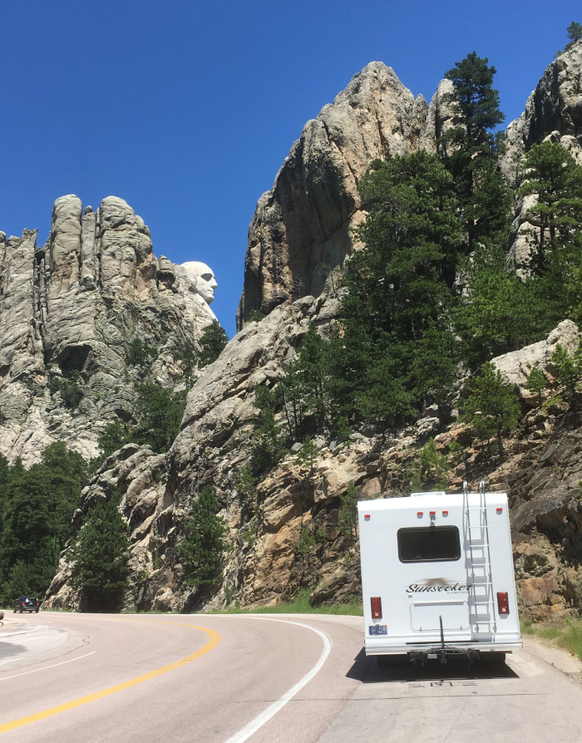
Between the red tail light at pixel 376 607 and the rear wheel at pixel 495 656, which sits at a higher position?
the red tail light at pixel 376 607

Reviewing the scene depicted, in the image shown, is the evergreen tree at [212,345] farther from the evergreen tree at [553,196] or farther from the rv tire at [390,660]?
the rv tire at [390,660]

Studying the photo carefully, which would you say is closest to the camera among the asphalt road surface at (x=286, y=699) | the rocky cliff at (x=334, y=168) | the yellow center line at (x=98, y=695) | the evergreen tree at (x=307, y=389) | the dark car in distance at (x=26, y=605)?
the asphalt road surface at (x=286, y=699)

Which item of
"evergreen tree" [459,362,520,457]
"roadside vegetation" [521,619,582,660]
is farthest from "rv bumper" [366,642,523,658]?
"evergreen tree" [459,362,520,457]

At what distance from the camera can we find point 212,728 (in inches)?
284

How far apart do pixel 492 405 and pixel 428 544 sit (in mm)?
14732

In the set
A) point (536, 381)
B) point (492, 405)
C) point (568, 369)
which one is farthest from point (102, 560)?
point (568, 369)

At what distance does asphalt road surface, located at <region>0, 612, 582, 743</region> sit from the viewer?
22.6ft

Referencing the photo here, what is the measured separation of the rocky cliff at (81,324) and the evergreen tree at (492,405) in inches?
3077

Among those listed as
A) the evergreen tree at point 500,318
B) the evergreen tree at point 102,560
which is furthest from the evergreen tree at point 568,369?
the evergreen tree at point 102,560

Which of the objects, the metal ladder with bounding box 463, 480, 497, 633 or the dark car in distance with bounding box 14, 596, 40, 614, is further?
the dark car in distance with bounding box 14, 596, 40, 614

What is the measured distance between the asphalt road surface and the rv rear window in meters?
1.77

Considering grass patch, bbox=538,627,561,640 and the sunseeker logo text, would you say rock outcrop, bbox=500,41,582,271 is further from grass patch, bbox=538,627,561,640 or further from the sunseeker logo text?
the sunseeker logo text

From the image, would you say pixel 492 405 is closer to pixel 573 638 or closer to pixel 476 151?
pixel 573 638

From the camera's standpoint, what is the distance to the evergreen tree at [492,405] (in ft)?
78.3
